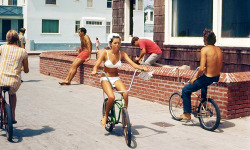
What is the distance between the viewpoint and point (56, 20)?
4212cm

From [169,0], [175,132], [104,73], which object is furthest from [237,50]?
[104,73]

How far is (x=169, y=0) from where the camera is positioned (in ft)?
40.9

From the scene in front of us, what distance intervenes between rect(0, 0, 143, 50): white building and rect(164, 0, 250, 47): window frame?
3020 cm

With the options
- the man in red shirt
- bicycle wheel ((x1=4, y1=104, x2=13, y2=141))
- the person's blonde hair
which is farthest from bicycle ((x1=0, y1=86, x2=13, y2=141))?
the man in red shirt

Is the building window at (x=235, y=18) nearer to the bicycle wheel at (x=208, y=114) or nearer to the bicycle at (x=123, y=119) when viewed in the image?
the bicycle wheel at (x=208, y=114)

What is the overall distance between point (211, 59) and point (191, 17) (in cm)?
537

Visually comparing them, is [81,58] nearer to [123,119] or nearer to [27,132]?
[27,132]

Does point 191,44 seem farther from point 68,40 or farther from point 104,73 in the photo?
point 68,40

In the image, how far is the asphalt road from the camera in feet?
19.9

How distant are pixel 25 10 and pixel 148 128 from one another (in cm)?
3636

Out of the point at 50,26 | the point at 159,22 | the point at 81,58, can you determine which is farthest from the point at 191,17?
the point at 50,26

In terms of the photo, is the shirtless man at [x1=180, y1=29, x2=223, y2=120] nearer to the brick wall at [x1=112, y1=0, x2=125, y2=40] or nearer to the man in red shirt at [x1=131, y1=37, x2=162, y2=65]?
the man in red shirt at [x1=131, y1=37, x2=162, y2=65]

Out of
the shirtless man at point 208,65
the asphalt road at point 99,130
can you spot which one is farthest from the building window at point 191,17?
the shirtless man at point 208,65

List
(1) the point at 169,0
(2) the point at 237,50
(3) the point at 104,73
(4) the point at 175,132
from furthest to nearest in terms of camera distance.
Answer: (1) the point at 169,0 < (2) the point at 237,50 < (4) the point at 175,132 < (3) the point at 104,73
